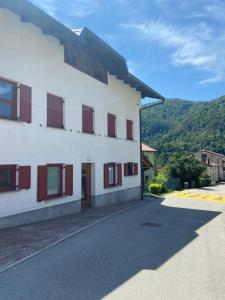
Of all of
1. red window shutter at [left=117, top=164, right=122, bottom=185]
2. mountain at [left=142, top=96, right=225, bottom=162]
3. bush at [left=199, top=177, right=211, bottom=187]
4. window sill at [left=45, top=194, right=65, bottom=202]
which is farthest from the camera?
mountain at [left=142, top=96, right=225, bottom=162]

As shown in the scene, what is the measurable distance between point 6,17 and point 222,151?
315 feet

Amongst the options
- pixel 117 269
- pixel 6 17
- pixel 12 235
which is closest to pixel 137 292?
pixel 117 269

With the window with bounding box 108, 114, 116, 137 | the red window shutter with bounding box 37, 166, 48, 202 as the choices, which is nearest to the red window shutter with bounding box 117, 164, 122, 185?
the window with bounding box 108, 114, 116, 137

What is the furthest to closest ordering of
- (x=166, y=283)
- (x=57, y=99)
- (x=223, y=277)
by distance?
(x=57, y=99)
(x=223, y=277)
(x=166, y=283)

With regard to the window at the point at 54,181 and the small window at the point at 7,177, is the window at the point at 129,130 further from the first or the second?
the small window at the point at 7,177

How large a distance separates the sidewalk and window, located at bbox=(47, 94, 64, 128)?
12.4ft

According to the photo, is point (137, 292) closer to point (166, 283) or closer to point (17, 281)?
point (166, 283)

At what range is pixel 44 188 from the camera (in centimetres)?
1221

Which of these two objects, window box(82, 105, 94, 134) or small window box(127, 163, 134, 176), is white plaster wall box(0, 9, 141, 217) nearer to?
window box(82, 105, 94, 134)

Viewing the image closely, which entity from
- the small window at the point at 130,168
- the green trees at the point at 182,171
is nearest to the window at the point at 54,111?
the small window at the point at 130,168

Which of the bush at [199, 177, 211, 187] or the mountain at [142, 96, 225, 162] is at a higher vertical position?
the mountain at [142, 96, 225, 162]

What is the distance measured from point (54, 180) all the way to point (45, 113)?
2.71m

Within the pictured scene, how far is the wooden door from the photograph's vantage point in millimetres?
15767

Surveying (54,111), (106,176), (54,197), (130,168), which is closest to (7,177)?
(54,197)
